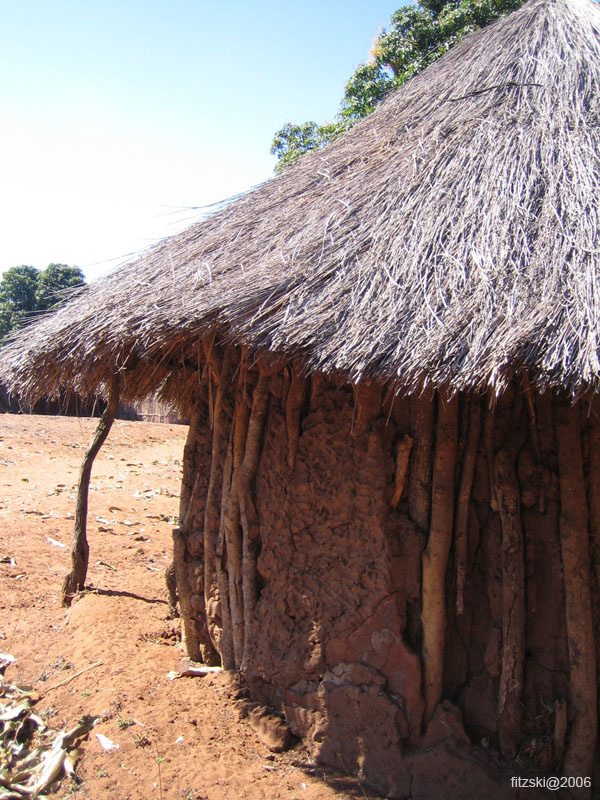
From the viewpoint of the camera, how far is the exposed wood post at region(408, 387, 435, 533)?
3625 mm

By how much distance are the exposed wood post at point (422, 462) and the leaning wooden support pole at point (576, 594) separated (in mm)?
641

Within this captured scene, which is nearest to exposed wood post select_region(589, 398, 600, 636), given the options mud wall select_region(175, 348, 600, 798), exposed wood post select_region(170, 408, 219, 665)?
mud wall select_region(175, 348, 600, 798)

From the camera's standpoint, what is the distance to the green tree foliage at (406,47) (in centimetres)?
995

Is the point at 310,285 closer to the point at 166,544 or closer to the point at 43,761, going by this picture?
the point at 43,761

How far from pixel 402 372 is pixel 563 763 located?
6.58 feet

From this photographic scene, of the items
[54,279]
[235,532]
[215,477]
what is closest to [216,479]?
[215,477]

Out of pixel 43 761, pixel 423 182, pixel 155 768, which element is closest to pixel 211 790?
pixel 155 768

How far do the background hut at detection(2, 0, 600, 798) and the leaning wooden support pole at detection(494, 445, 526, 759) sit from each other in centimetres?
1

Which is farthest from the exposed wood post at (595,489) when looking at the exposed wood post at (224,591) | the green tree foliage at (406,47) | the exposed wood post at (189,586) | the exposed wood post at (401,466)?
the green tree foliage at (406,47)

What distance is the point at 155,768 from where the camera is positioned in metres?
3.54

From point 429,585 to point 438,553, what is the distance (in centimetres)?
17

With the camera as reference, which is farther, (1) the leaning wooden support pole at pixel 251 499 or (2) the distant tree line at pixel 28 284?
(2) the distant tree line at pixel 28 284

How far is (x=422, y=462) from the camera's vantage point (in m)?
3.63

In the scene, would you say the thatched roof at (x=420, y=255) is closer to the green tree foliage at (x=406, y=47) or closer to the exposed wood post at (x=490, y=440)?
the exposed wood post at (x=490, y=440)
